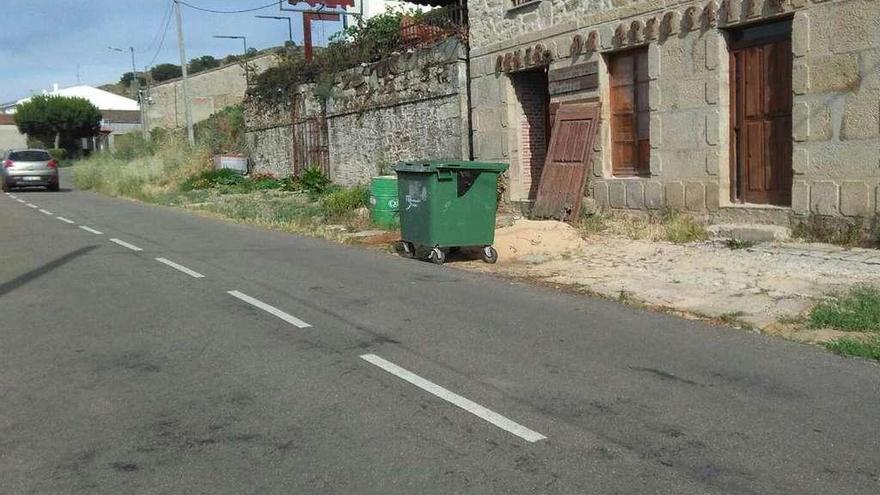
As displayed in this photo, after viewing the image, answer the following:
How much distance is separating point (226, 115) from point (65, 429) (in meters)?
35.8

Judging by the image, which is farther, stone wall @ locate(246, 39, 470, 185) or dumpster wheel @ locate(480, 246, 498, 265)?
stone wall @ locate(246, 39, 470, 185)

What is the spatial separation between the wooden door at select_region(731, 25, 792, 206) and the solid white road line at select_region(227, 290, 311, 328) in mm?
7678

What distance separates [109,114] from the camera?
94.3 metres

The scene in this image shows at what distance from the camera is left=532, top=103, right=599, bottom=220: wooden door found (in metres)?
14.9

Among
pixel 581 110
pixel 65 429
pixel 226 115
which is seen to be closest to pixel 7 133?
pixel 226 115

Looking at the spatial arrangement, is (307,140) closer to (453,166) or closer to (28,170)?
(28,170)

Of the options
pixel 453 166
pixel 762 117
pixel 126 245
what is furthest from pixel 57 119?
pixel 762 117

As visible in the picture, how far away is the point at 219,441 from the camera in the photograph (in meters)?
4.78

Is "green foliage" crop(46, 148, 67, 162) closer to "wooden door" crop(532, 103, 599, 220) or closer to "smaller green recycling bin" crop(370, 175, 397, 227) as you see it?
"smaller green recycling bin" crop(370, 175, 397, 227)

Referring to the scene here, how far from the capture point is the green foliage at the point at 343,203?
18250 millimetres

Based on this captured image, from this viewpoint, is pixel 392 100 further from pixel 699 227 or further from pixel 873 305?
pixel 873 305

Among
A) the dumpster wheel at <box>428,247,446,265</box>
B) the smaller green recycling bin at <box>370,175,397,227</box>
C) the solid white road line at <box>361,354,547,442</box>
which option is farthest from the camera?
the smaller green recycling bin at <box>370,175,397,227</box>

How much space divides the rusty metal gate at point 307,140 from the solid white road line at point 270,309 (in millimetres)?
16336

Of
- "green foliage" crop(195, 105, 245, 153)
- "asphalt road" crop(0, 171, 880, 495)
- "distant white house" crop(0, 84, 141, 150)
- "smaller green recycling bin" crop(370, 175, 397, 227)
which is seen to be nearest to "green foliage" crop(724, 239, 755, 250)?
"asphalt road" crop(0, 171, 880, 495)
